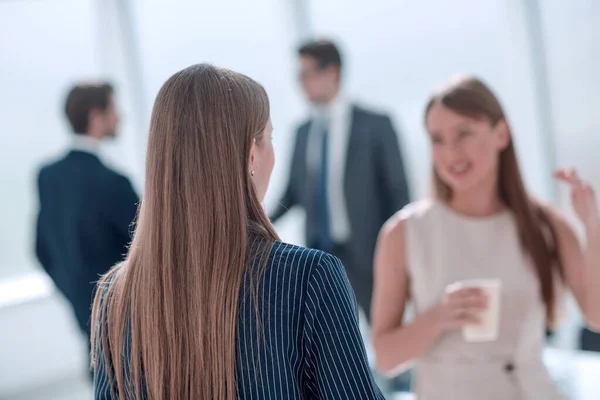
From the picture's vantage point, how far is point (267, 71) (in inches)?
209

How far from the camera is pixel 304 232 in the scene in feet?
13.0

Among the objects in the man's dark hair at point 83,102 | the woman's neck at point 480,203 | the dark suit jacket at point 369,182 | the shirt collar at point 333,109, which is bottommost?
the dark suit jacket at point 369,182

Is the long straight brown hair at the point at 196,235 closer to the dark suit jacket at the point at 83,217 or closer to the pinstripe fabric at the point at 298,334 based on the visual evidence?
the pinstripe fabric at the point at 298,334

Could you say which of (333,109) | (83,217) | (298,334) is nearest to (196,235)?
(298,334)

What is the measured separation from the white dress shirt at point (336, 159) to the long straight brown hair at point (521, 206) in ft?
5.99

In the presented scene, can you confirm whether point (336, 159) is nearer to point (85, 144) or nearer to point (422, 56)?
point (422, 56)

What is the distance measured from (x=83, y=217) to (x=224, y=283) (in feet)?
7.12

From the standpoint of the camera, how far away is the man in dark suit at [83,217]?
312 cm

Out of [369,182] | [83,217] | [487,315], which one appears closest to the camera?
[487,315]

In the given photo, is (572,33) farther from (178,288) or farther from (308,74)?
(178,288)

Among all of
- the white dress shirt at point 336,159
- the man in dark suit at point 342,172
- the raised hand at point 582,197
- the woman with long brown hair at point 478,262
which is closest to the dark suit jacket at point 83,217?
the man in dark suit at point 342,172

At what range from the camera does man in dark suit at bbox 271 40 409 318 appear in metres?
3.77

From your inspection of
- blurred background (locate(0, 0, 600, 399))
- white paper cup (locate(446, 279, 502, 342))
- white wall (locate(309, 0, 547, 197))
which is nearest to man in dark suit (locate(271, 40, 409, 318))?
blurred background (locate(0, 0, 600, 399))

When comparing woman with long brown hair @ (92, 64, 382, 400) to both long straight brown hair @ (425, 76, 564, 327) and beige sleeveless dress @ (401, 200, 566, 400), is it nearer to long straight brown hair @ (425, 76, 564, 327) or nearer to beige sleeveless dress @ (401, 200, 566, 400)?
beige sleeveless dress @ (401, 200, 566, 400)
